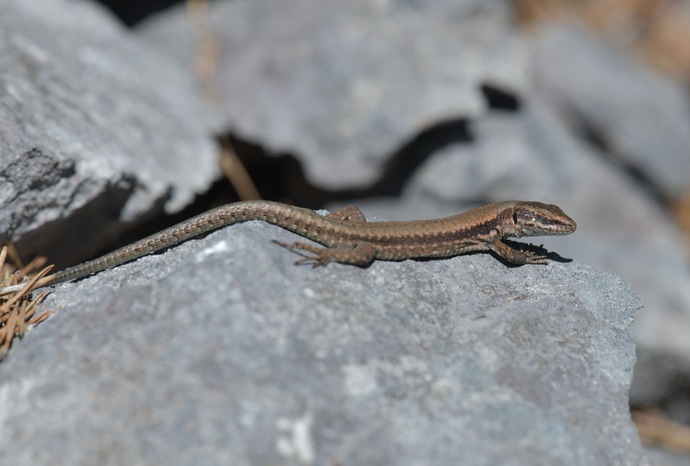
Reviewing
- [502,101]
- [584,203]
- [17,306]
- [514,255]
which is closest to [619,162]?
[584,203]

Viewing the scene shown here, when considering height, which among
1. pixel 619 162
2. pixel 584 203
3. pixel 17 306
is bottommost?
pixel 619 162

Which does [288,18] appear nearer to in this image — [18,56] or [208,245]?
[18,56]

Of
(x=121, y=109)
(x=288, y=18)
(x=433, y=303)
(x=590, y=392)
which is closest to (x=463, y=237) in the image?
(x=433, y=303)

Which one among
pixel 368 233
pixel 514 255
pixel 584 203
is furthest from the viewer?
pixel 584 203

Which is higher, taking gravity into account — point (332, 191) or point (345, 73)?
point (345, 73)

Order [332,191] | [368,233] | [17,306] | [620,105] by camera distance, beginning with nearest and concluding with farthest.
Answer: [17,306] → [368,233] → [332,191] → [620,105]

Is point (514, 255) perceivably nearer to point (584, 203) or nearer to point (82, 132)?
point (82, 132)


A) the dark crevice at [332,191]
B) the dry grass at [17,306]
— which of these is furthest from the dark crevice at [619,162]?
the dry grass at [17,306]

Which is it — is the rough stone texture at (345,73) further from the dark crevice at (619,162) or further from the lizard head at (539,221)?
the lizard head at (539,221)

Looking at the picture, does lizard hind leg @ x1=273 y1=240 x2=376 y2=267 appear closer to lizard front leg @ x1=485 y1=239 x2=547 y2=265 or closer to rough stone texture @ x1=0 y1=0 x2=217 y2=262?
lizard front leg @ x1=485 y1=239 x2=547 y2=265
